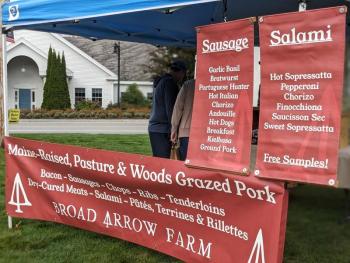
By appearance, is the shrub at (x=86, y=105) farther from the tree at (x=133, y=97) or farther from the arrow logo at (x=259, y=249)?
the arrow logo at (x=259, y=249)

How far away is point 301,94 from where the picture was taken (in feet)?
10.1

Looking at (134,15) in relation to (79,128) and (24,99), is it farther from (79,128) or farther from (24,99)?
(24,99)

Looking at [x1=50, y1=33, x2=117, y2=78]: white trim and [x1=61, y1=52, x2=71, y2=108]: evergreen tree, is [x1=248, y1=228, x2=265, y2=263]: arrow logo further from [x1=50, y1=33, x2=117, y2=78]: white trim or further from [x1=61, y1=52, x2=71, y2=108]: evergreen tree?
[x1=50, y1=33, x2=117, y2=78]: white trim

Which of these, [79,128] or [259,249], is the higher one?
[259,249]

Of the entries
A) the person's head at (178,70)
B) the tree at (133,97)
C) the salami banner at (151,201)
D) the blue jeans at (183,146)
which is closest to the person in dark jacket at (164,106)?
the person's head at (178,70)

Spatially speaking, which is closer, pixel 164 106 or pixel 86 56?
pixel 164 106

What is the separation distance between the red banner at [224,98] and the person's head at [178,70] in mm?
1998

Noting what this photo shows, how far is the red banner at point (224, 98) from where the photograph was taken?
11.3 feet

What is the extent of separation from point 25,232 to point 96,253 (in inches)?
41.7

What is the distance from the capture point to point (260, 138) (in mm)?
3293

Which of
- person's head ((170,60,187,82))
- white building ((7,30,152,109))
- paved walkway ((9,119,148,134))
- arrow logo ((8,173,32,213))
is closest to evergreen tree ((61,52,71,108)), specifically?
white building ((7,30,152,109))

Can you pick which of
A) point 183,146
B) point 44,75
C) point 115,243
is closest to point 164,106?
point 183,146

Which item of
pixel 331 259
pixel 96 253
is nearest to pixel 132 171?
pixel 96 253

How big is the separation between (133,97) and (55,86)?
559 cm
